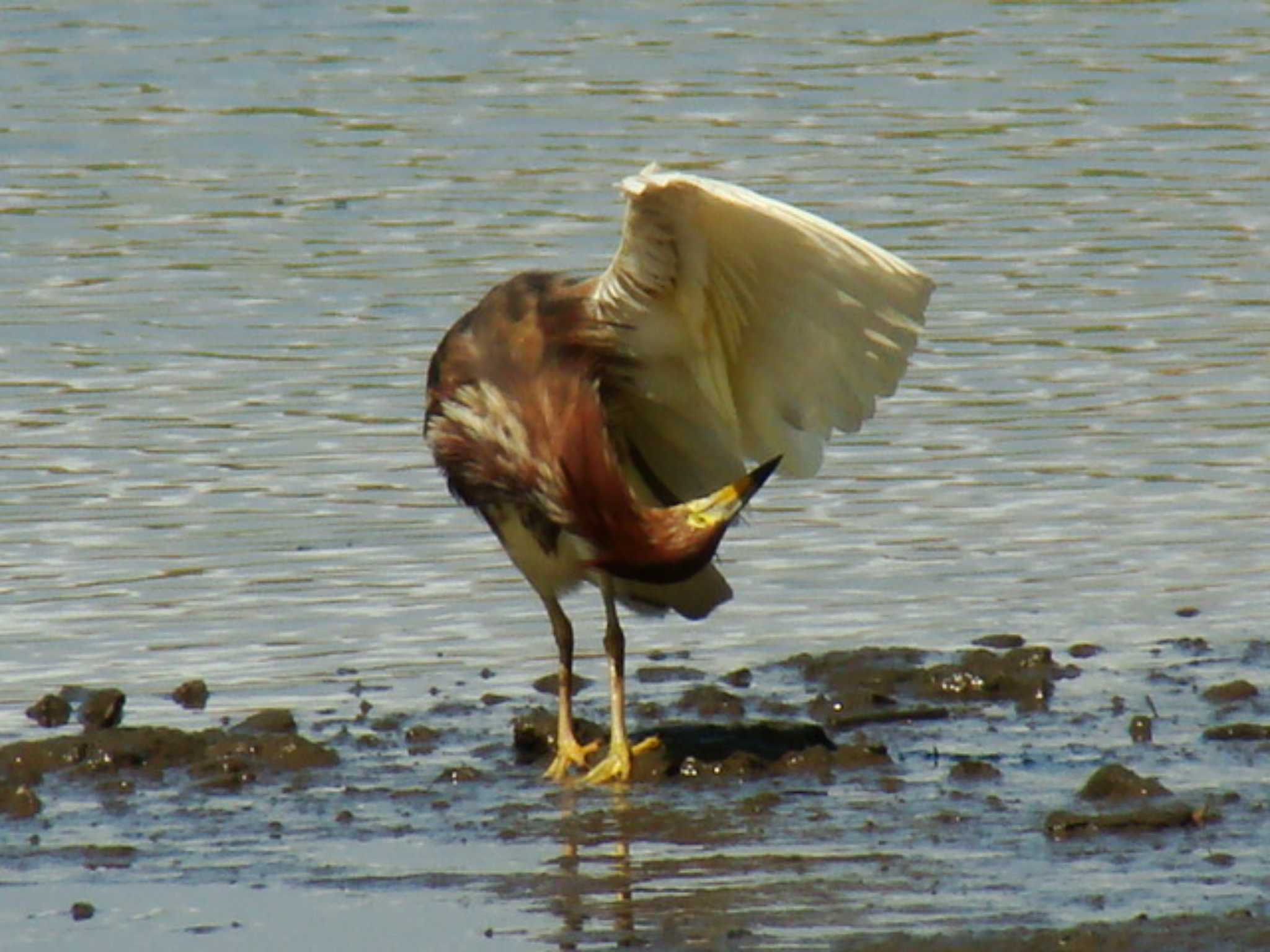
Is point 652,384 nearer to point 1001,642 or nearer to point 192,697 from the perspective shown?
point 1001,642

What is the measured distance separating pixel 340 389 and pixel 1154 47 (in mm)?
9238

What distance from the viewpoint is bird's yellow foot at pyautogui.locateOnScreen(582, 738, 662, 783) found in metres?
7.68

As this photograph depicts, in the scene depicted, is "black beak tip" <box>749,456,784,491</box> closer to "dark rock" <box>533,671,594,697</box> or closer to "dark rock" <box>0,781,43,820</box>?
"dark rock" <box>533,671,594,697</box>

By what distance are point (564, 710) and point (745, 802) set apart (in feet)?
Answer: 2.68

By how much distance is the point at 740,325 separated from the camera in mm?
7801

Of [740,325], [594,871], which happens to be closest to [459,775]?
[594,871]

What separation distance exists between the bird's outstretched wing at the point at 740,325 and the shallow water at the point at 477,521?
0.83 metres

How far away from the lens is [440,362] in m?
7.98

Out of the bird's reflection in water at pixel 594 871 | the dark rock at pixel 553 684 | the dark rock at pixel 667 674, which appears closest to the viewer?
the bird's reflection in water at pixel 594 871

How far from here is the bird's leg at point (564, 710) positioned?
7836mm

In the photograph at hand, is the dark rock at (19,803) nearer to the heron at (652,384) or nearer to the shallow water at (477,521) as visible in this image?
the shallow water at (477,521)

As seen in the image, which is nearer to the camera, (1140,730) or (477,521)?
(1140,730)

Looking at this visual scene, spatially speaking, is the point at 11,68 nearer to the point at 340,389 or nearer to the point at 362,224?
the point at 362,224

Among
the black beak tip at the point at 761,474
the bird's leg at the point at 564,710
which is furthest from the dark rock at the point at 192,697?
the black beak tip at the point at 761,474
